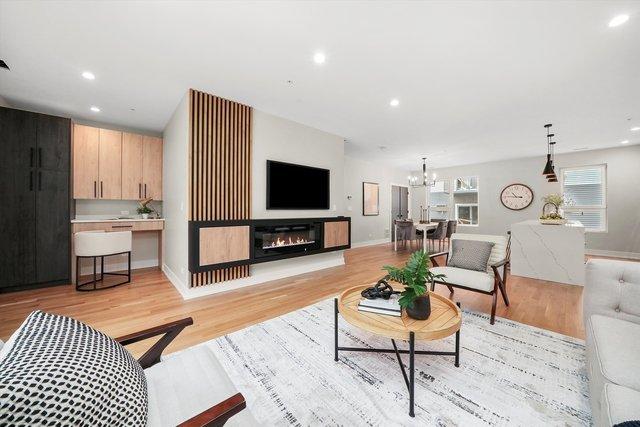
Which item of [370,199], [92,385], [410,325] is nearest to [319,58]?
[410,325]

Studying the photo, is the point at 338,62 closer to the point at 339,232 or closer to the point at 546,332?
the point at 339,232

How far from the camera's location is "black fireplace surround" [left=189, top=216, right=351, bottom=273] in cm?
311

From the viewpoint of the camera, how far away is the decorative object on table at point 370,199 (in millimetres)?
7535

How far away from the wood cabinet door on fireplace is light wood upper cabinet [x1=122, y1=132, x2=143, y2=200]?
11.6 feet

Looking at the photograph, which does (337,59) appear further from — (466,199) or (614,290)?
(466,199)

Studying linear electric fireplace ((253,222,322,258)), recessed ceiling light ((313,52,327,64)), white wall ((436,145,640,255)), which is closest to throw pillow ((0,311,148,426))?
recessed ceiling light ((313,52,327,64))

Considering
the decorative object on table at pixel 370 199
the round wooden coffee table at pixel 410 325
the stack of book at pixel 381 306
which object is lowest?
the round wooden coffee table at pixel 410 325

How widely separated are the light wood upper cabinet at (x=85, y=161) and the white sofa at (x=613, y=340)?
598 cm

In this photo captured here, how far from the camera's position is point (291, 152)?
426 cm

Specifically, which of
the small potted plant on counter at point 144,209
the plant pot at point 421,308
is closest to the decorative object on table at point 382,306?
the plant pot at point 421,308

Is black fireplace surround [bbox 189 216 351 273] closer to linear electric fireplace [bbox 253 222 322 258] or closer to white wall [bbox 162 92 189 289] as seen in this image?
linear electric fireplace [bbox 253 222 322 258]

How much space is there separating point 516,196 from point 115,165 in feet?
32.9

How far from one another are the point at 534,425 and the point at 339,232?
3628mm

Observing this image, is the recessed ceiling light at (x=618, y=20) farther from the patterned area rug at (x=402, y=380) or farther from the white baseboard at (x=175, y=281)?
the white baseboard at (x=175, y=281)
